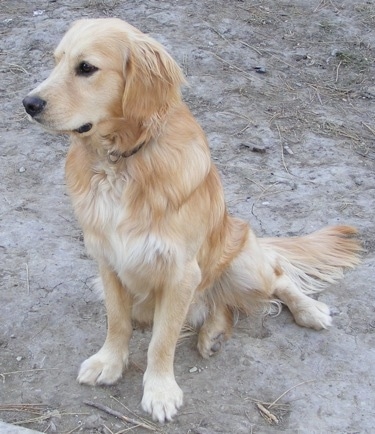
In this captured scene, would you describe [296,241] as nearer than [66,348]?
No

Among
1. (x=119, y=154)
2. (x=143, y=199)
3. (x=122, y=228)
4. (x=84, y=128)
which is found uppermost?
(x=84, y=128)

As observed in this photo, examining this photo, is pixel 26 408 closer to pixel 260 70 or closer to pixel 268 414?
pixel 268 414

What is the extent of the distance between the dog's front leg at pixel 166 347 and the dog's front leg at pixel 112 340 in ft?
0.53

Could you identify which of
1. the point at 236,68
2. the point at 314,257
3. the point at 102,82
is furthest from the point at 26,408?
the point at 236,68

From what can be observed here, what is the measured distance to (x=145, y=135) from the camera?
8.73 ft

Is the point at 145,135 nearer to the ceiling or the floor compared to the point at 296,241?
nearer to the ceiling

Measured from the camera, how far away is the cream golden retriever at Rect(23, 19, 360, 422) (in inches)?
101

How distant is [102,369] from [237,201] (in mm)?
1768

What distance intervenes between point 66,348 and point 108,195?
920 millimetres

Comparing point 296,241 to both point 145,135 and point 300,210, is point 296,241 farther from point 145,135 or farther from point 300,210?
point 145,135

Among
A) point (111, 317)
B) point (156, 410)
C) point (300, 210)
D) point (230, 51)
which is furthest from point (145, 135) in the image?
point (230, 51)

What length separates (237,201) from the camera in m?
4.50

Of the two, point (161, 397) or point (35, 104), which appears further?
point (161, 397)

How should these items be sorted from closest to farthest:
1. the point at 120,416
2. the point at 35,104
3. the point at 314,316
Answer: the point at 35,104, the point at 120,416, the point at 314,316
